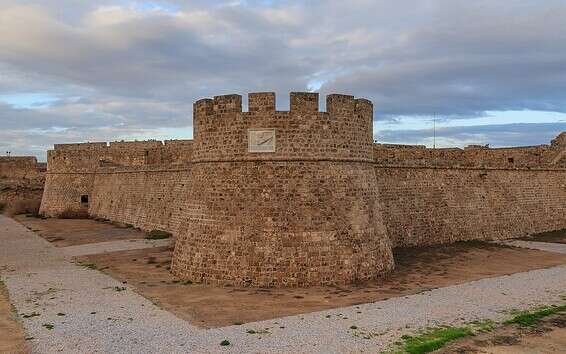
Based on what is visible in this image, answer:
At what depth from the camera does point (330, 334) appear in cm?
877

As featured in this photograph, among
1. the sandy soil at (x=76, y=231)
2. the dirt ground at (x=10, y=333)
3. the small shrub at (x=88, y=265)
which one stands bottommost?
the sandy soil at (x=76, y=231)

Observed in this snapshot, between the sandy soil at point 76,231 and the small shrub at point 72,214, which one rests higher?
the small shrub at point 72,214

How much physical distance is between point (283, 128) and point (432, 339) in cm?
667

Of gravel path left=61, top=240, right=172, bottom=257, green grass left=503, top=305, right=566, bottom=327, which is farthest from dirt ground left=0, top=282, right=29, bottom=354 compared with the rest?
green grass left=503, top=305, right=566, bottom=327

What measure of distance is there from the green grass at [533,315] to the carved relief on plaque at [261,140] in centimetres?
702

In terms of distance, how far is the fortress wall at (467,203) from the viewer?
19.2m

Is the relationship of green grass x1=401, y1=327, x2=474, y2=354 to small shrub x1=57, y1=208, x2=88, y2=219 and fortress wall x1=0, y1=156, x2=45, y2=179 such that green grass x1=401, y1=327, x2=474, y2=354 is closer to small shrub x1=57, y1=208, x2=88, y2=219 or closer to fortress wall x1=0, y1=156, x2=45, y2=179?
small shrub x1=57, y1=208, x2=88, y2=219

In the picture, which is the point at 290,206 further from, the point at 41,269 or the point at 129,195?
the point at 129,195

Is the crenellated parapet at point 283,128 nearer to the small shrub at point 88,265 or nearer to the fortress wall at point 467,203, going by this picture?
the small shrub at point 88,265

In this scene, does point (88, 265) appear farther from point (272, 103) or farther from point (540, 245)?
point (540, 245)

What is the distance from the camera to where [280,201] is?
1281 cm

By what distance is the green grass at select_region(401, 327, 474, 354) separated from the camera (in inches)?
320

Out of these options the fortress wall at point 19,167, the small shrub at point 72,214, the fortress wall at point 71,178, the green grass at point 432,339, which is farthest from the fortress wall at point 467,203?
the fortress wall at point 19,167

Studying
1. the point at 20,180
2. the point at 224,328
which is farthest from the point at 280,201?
the point at 20,180
